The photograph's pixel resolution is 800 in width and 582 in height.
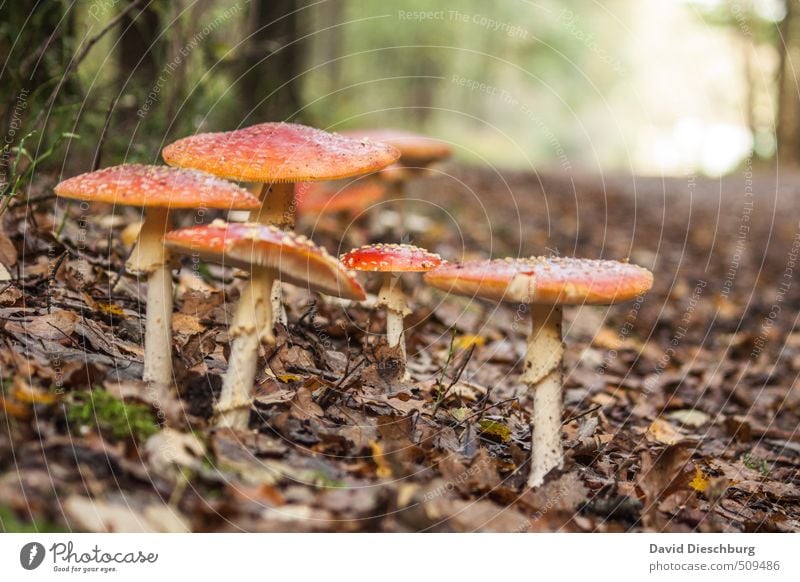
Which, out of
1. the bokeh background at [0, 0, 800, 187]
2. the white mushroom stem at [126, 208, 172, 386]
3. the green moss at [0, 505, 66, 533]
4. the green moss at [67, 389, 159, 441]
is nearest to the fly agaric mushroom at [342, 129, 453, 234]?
the bokeh background at [0, 0, 800, 187]

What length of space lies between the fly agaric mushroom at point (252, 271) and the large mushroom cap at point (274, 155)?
1.74 ft

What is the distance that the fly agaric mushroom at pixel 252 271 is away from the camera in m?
2.62

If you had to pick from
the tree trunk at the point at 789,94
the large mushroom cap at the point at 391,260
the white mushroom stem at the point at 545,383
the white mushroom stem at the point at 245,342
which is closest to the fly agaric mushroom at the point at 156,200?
the white mushroom stem at the point at 245,342

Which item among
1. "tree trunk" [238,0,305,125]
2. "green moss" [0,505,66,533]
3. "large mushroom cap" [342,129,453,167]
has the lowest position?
"green moss" [0,505,66,533]

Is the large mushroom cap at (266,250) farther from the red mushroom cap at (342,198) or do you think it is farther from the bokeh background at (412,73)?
the red mushroom cap at (342,198)

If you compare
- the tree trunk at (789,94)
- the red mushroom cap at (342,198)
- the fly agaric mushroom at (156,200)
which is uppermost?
the tree trunk at (789,94)

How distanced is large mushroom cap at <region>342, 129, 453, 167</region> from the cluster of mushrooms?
2.57 meters

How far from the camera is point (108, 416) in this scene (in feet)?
9.08

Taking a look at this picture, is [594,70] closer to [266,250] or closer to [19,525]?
[266,250]

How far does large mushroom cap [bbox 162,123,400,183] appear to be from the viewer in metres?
3.30

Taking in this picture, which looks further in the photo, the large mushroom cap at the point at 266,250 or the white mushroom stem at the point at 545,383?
the white mushroom stem at the point at 545,383

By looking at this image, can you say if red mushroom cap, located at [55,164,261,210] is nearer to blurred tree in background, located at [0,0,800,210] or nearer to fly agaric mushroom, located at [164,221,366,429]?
fly agaric mushroom, located at [164,221,366,429]
